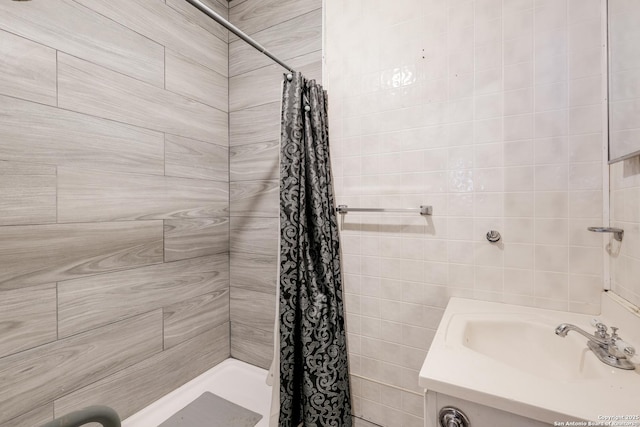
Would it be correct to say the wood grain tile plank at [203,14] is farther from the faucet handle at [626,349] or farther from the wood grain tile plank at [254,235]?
the faucet handle at [626,349]

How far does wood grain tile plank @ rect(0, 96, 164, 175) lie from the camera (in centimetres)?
93

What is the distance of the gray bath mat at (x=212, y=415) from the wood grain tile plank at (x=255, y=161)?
1271mm

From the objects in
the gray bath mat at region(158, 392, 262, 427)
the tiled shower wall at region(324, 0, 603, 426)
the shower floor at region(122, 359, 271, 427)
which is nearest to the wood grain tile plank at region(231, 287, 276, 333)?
the shower floor at region(122, 359, 271, 427)

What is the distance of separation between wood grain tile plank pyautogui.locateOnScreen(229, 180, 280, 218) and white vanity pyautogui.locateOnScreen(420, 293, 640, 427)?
1.11 m

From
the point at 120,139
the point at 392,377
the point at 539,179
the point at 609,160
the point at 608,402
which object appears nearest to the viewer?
the point at 608,402

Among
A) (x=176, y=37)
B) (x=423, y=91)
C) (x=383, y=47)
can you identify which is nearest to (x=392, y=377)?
(x=423, y=91)

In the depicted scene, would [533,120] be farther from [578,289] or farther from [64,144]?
[64,144]

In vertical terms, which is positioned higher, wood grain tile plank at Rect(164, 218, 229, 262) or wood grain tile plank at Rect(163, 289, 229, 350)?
wood grain tile plank at Rect(164, 218, 229, 262)

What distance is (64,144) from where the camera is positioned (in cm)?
105

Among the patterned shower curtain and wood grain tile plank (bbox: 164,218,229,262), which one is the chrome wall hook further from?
wood grain tile plank (bbox: 164,218,229,262)

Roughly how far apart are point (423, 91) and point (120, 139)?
1.40 metres

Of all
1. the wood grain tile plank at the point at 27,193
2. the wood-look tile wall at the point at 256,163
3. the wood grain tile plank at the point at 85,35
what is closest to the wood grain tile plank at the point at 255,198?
the wood-look tile wall at the point at 256,163

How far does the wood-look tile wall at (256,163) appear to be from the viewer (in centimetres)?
163

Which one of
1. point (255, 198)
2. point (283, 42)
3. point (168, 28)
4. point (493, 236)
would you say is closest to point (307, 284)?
point (255, 198)
